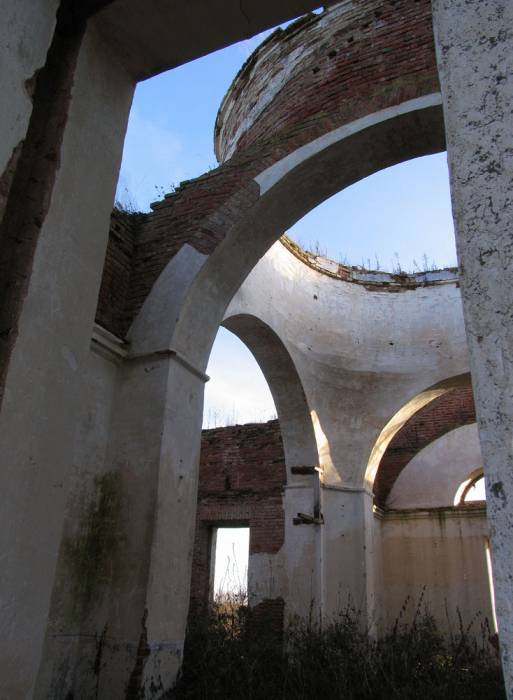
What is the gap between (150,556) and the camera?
443 centimetres

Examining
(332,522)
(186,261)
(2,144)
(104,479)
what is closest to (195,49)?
(2,144)

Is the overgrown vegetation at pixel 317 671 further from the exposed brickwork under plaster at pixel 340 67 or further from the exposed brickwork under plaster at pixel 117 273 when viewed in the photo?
the exposed brickwork under plaster at pixel 340 67

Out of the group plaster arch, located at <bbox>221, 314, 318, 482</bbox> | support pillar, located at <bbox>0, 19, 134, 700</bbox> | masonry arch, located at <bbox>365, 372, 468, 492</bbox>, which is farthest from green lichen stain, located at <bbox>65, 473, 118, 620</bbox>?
masonry arch, located at <bbox>365, 372, 468, 492</bbox>

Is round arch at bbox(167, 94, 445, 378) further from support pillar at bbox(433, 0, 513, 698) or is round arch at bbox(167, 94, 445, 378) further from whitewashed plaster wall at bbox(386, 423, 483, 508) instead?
whitewashed plaster wall at bbox(386, 423, 483, 508)

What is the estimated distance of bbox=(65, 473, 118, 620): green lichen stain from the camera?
444cm

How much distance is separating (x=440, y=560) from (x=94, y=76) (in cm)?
1172

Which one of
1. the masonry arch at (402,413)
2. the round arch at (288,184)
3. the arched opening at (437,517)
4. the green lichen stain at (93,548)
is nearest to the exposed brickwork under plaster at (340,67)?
the round arch at (288,184)

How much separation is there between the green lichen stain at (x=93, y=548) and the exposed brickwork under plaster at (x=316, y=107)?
1460mm

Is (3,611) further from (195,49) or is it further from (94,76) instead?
(195,49)

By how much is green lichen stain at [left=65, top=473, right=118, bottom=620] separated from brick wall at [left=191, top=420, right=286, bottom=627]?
22.3 ft

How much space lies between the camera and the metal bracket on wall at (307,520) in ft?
29.7

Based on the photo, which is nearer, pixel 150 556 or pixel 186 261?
pixel 150 556

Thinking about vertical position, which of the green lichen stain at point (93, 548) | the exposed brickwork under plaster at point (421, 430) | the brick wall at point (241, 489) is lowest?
the green lichen stain at point (93, 548)

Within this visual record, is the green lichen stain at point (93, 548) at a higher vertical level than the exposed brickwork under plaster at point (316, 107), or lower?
Result: lower
